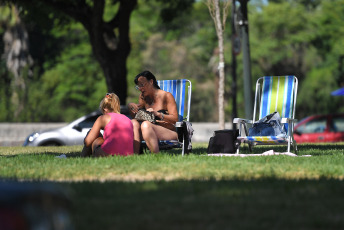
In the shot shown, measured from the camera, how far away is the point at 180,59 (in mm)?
60312

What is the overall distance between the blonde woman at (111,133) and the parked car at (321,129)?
16.9 metres

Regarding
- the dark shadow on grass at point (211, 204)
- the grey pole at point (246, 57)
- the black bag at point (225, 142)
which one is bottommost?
the dark shadow on grass at point (211, 204)

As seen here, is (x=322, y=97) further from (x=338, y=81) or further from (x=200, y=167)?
(x=200, y=167)

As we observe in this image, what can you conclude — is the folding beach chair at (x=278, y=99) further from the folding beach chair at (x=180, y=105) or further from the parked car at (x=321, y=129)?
the parked car at (x=321, y=129)

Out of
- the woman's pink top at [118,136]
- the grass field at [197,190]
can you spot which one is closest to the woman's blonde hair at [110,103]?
the woman's pink top at [118,136]

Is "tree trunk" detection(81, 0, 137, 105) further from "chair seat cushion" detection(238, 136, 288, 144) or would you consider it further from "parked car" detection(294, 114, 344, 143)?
"chair seat cushion" detection(238, 136, 288, 144)

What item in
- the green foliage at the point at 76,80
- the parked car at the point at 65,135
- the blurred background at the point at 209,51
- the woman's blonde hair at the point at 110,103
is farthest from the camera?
the green foliage at the point at 76,80

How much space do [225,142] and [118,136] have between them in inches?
88.4

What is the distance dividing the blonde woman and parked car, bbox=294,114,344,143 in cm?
1695

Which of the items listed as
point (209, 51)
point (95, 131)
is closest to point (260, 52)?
point (209, 51)

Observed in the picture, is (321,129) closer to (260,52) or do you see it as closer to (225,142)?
(225,142)

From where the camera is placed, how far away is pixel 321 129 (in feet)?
88.7

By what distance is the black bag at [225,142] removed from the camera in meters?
11.6

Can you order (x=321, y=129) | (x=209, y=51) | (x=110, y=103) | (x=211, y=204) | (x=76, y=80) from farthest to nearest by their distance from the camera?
(x=209, y=51)
(x=76, y=80)
(x=321, y=129)
(x=110, y=103)
(x=211, y=204)
